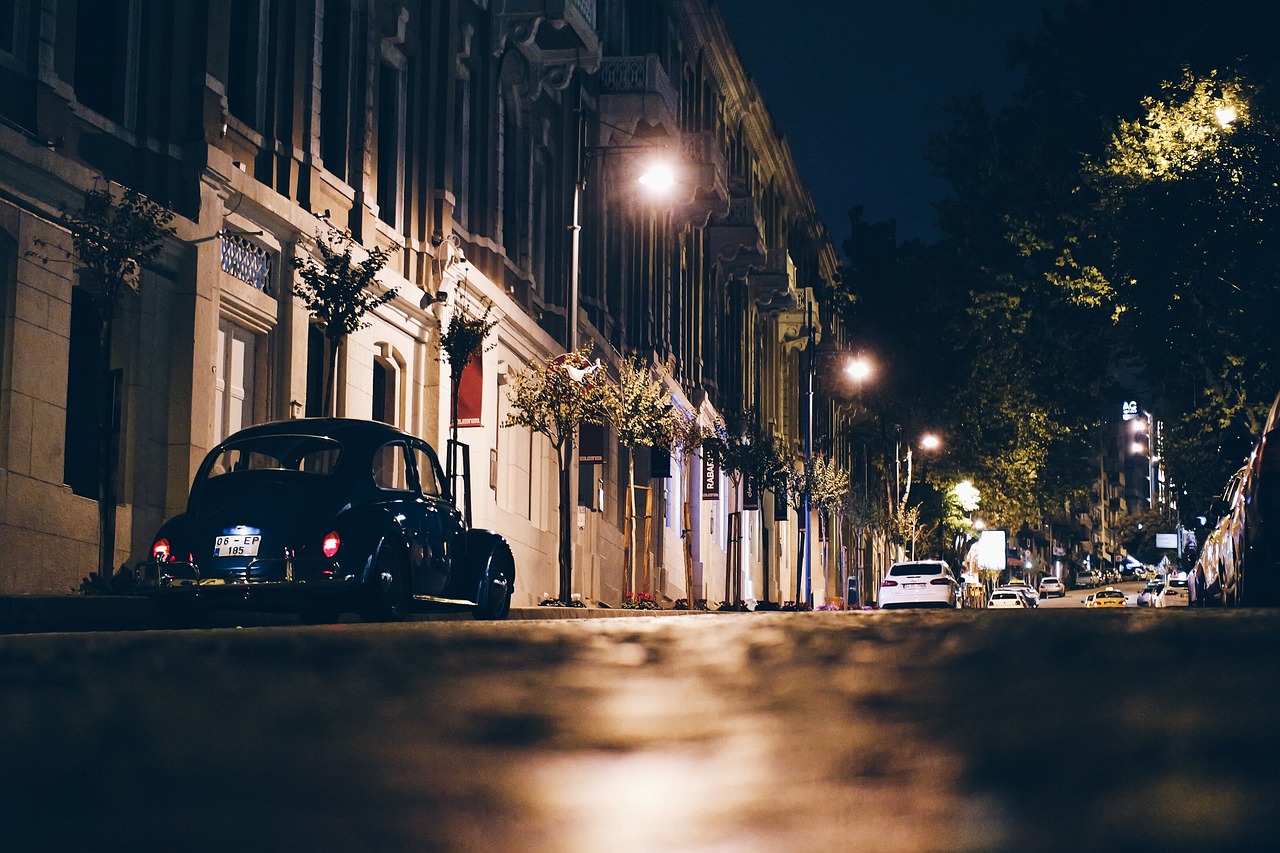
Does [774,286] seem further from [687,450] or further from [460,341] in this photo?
[460,341]

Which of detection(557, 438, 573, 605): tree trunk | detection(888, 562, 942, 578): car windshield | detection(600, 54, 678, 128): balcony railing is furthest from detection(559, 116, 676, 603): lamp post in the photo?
detection(888, 562, 942, 578): car windshield

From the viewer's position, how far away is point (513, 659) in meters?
1.52

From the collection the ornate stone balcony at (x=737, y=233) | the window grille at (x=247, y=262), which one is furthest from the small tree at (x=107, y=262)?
the ornate stone balcony at (x=737, y=233)

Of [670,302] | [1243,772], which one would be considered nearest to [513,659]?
[1243,772]

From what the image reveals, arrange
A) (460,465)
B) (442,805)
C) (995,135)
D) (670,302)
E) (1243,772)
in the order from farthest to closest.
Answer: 1. (670,302)
2. (995,135)
3. (460,465)
4. (442,805)
5. (1243,772)

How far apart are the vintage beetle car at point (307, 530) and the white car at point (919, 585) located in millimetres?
29774

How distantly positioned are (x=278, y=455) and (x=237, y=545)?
1.14m

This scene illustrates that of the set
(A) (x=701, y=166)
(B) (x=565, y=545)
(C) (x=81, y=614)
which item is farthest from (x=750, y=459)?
(C) (x=81, y=614)

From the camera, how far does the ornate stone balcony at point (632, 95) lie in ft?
127

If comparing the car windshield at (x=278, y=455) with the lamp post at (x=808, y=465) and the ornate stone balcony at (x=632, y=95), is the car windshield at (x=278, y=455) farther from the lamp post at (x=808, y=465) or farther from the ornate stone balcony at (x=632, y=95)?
the lamp post at (x=808, y=465)

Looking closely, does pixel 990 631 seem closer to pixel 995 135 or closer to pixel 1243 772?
pixel 1243 772

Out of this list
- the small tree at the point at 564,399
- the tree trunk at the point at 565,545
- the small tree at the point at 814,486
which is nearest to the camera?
the tree trunk at the point at 565,545

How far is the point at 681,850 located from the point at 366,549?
43.3 ft

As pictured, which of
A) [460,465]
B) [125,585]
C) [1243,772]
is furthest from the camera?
[460,465]
